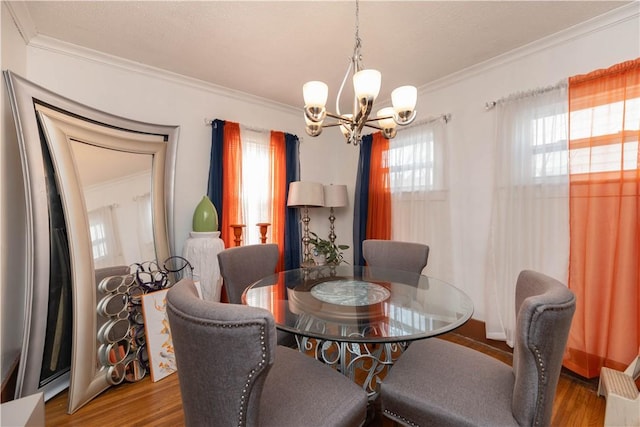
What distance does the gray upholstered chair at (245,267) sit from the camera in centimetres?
189

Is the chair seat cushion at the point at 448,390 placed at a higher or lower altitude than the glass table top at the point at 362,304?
lower

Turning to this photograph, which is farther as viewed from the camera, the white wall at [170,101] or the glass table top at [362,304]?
the white wall at [170,101]

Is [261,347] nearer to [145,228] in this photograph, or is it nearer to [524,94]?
[145,228]

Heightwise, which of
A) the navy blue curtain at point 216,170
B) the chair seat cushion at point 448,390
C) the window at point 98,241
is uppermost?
the navy blue curtain at point 216,170

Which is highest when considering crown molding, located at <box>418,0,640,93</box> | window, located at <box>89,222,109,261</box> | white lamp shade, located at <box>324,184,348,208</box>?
crown molding, located at <box>418,0,640,93</box>

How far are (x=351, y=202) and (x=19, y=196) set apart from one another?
318 centimetres

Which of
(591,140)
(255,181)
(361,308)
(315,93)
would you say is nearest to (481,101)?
(591,140)

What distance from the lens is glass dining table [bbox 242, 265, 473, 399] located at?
1.15 m

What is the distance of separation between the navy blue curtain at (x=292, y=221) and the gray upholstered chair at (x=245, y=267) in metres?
1.06

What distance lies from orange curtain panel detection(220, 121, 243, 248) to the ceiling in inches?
24.1

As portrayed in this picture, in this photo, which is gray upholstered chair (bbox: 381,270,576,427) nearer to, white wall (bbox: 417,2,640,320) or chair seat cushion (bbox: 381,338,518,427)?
chair seat cushion (bbox: 381,338,518,427)

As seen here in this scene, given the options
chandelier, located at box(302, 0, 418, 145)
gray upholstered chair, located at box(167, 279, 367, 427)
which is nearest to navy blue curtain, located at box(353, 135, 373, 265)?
chandelier, located at box(302, 0, 418, 145)

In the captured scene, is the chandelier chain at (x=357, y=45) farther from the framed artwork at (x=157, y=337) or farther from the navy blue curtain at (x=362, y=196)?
the framed artwork at (x=157, y=337)

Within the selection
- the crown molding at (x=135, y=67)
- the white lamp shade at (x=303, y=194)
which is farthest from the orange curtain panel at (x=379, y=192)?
the crown molding at (x=135, y=67)
